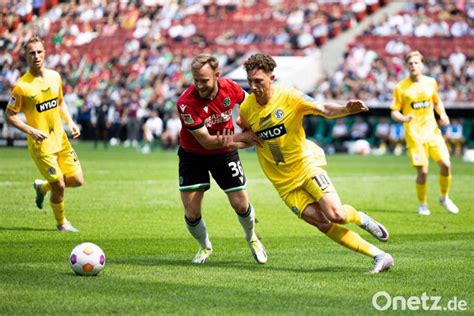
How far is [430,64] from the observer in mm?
39438

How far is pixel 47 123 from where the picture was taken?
13.8 meters

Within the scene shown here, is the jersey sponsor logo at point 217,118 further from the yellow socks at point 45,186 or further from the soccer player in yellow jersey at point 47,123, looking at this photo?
the yellow socks at point 45,186

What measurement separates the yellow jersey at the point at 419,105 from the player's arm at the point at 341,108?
760 cm

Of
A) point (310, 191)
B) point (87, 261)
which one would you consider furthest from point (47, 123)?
point (310, 191)

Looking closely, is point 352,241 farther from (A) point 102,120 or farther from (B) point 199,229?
(A) point 102,120

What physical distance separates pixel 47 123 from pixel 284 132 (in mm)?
4685

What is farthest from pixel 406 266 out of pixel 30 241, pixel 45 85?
pixel 45 85

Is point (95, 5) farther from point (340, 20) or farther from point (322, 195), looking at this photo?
point (322, 195)

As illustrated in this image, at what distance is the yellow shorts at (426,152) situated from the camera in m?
17.2

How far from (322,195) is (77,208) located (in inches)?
305

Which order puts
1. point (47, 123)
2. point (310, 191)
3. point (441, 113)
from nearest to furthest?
point (310, 191), point (47, 123), point (441, 113)

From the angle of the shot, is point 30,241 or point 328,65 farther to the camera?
point 328,65

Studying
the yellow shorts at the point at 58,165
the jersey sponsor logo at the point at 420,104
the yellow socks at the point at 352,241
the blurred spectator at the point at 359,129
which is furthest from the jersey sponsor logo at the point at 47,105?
the blurred spectator at the point at 359,129

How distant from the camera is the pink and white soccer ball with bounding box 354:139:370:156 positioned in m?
37.5
